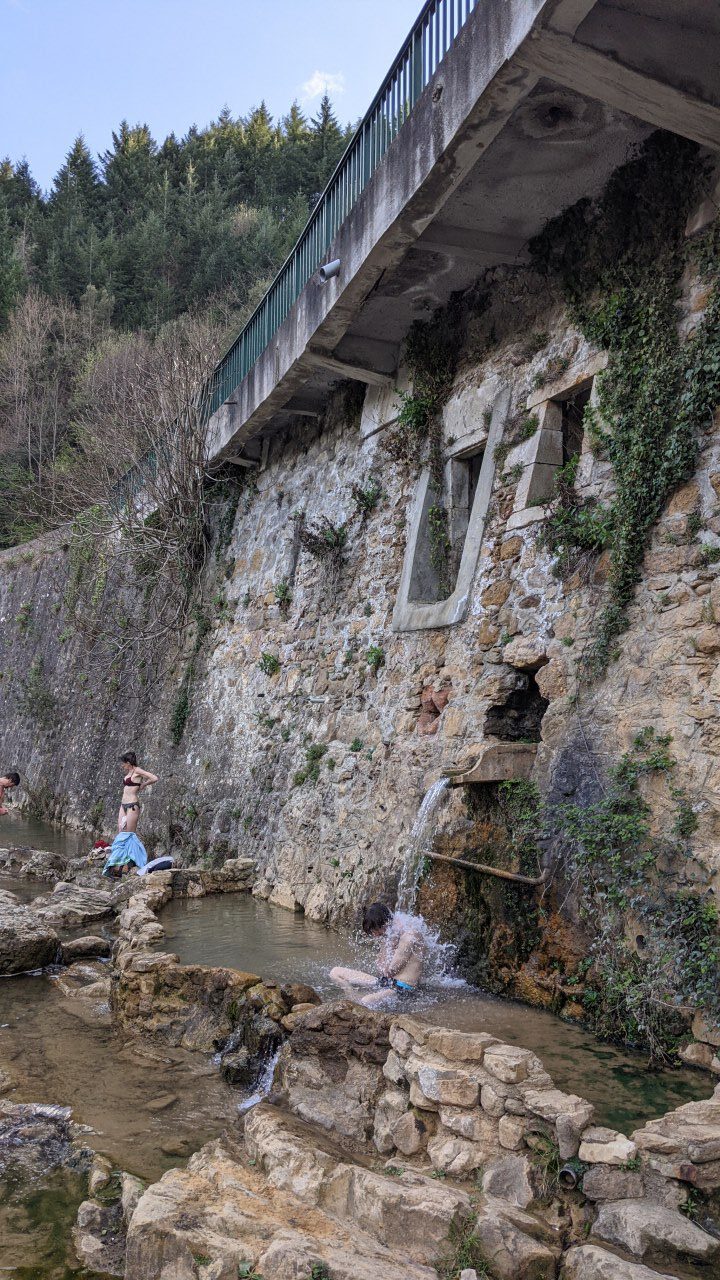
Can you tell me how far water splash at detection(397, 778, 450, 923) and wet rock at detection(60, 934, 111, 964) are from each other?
2.61 meters

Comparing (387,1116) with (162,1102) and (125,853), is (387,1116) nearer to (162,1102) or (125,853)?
(162,1102)

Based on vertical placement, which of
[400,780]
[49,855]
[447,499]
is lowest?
[49,855]

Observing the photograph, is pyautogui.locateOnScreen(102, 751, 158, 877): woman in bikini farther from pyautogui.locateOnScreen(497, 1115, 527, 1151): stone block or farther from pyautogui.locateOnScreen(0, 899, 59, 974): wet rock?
pyautogui.locateOnScreen(497, 1115, 527, 1151): stone block

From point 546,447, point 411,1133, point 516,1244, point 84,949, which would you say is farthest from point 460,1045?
point 546,447

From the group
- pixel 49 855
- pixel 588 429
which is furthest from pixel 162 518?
pixel 588 429

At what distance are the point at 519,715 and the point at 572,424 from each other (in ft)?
7.88

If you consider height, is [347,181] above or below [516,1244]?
above

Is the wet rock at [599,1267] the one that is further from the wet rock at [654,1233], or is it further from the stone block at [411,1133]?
the stone block at [411,1133]

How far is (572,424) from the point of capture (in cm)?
754

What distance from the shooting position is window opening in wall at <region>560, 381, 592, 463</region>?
24.4ft

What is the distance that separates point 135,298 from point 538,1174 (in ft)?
105

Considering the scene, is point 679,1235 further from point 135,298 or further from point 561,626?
point 135,298

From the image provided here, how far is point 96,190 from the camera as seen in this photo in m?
36.1

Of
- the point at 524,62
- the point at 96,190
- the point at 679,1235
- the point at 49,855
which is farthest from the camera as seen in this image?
the point at 96,190
